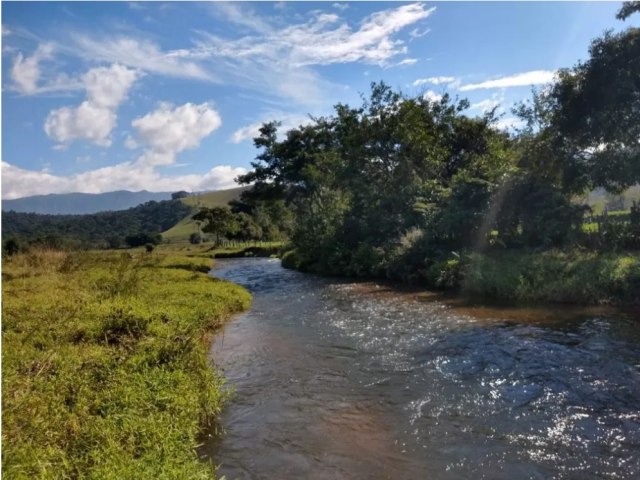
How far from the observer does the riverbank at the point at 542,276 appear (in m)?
17.7

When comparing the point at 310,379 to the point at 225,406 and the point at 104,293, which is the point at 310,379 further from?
the point at 104,293

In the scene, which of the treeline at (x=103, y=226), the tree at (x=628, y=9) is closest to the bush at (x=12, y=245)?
the tree at (x=628, y=9)

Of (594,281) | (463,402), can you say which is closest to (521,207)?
(594,281)

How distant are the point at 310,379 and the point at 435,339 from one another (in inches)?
191

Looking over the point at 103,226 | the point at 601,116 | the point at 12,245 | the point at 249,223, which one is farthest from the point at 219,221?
the point at 103,226

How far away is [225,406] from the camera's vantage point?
9.62 m

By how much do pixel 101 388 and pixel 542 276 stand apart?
58.3 ft

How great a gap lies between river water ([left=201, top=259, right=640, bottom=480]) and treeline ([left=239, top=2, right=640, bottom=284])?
8.66m

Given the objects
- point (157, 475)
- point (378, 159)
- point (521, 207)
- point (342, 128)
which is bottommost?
point (157, 475)

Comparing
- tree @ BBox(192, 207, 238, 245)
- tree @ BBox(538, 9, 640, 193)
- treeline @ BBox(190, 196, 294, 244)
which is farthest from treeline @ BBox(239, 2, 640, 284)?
tree @ BBox(192, 207, 238, 245)

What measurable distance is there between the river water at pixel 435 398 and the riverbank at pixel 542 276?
191cm

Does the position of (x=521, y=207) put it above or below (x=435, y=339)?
above

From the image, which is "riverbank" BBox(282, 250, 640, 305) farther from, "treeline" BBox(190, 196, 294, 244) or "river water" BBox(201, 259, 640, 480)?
"treeline" BBox(190, 196, 294, 244)

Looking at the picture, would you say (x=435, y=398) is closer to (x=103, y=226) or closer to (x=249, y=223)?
(x=249, y=223)
